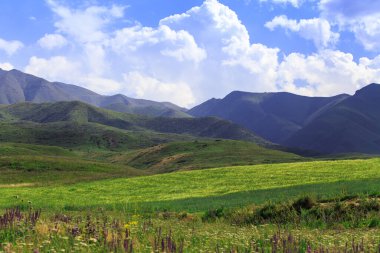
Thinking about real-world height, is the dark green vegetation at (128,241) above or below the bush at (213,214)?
above

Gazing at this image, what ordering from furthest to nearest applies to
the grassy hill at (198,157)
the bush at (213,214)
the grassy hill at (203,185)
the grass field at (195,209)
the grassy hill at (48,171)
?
the grassy hill at (198,157)
the grassy hill at (48,171)
the grassy hill at (203,185)
the bush at (213,214)
the grass field at (195,209)

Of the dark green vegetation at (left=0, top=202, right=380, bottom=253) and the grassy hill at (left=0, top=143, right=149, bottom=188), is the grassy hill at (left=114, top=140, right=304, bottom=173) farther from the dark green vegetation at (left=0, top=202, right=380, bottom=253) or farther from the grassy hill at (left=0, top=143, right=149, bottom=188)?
the dark green vegetation at (left=0, top=202, right=380, bottom=253)

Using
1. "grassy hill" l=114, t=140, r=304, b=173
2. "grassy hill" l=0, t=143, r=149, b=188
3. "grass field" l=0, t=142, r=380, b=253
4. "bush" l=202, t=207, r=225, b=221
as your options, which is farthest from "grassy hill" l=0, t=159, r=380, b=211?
"grassy hill" l=114, t=140, r=304, b=173

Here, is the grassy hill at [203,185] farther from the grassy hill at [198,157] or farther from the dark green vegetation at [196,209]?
the grassy hill at [198,157]

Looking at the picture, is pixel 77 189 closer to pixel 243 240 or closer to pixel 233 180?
pixel 233 180

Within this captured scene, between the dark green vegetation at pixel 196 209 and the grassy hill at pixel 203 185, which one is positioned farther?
the grassy hill at pixel 203 185

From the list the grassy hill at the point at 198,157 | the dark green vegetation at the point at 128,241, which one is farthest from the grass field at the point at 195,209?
the grassy hill at the point at 198,157

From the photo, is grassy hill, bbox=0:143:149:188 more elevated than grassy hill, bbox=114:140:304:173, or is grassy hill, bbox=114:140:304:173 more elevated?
grassy hill, bbox=114:140:304:173

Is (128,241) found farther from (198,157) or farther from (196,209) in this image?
(198,157)

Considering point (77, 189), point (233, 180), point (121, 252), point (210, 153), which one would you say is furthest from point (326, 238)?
point (210, 153)

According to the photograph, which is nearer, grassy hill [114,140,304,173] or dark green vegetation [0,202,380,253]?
dark green vegetation [0,202,380,253]

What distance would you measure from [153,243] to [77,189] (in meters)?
46.6

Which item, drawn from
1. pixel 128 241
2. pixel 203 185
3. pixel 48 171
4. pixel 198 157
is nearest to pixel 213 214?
pixel 128 241

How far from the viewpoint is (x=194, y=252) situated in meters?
9.41
